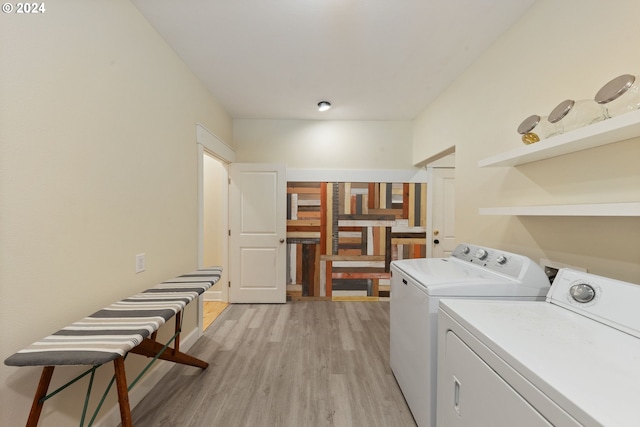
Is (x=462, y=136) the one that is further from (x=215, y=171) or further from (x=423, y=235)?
(x=215, y=171)

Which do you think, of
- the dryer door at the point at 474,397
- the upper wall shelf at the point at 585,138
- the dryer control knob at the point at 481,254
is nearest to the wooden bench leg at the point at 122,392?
the dryer door at the point at 474,397

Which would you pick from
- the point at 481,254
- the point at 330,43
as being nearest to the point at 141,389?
the point at 481,254

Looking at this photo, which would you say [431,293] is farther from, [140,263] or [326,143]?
[326,143]

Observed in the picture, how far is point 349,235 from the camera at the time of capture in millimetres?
3289

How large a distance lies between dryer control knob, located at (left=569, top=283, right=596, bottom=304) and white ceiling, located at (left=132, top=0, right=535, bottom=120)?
1623mm

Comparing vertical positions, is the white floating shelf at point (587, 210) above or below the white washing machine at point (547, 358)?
above

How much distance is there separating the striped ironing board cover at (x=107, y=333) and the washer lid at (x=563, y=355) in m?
1.26

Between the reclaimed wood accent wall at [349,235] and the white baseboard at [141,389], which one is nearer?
the white baseboard at [141,389]

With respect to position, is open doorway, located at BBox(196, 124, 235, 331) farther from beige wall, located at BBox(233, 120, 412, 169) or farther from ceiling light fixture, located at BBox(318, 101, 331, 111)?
ceiling light fixture, located at BBox(318, 101, 331, 111)

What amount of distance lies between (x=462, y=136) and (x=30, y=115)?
2.75 m

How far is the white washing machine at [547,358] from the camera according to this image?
550 mm

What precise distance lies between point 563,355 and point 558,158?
3.67 ft

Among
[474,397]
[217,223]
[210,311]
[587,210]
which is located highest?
[587,210]

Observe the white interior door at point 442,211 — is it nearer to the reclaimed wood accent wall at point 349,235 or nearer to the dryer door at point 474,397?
the reclaimed wood accent wall at point 349,235
